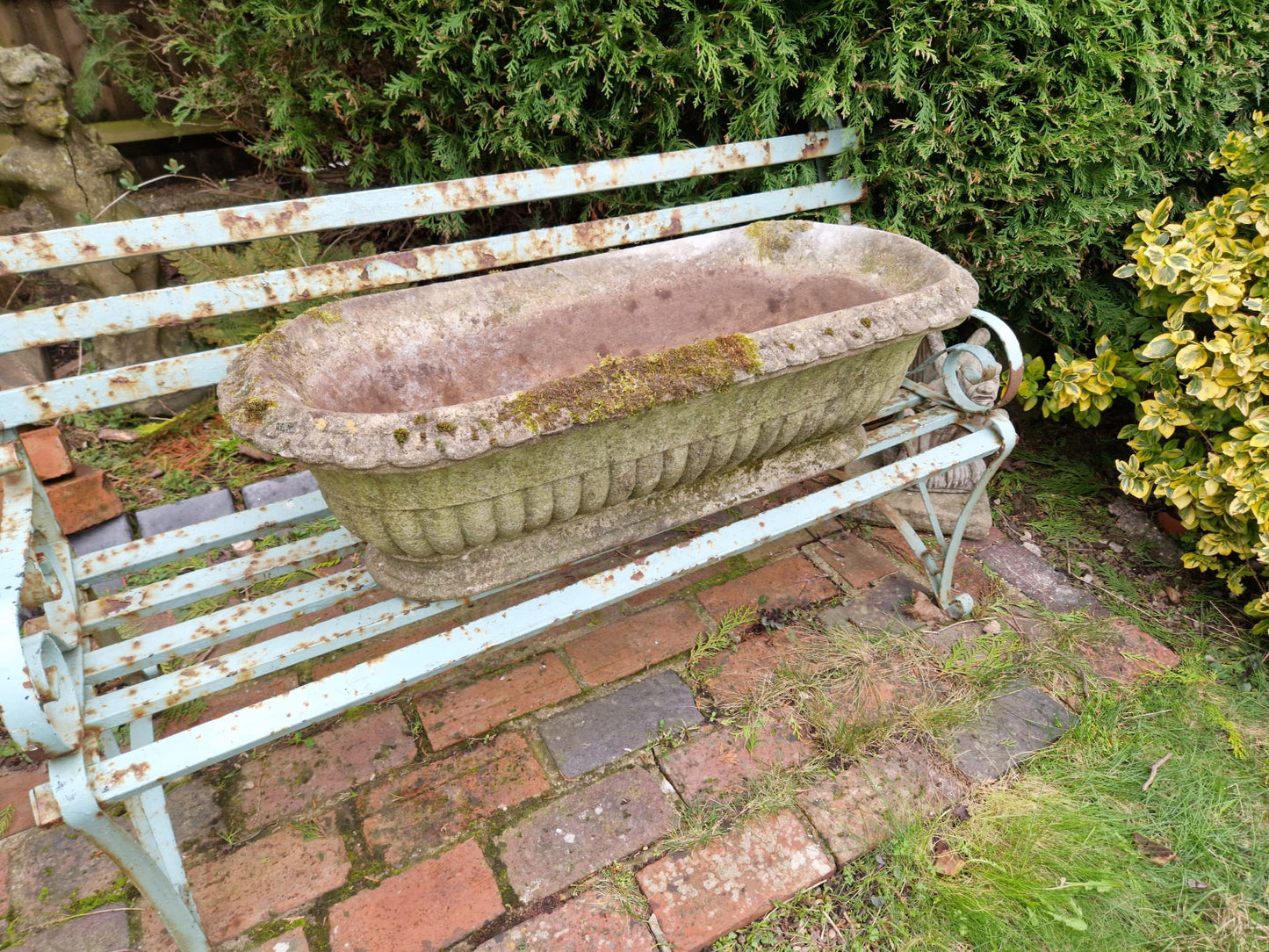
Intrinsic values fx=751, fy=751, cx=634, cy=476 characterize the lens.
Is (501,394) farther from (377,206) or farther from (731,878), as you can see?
(731,878)

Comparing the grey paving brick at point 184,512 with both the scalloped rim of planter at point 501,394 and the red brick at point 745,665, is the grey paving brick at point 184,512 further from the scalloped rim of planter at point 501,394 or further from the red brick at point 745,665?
the red brick at point 745,665

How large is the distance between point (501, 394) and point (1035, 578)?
2.03 metres

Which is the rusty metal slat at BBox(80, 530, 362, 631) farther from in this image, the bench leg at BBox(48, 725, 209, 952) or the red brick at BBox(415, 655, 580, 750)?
the red brick at BBox(415, 655, 580, 750)

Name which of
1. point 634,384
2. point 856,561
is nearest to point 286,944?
point 634,384

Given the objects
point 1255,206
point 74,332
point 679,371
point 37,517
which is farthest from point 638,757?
point 1255,206

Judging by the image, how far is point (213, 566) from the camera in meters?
1.83

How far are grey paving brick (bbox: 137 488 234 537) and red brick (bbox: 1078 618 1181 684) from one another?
2.85 metres

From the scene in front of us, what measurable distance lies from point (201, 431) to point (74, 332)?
145 centimetres

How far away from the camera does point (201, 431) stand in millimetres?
3004

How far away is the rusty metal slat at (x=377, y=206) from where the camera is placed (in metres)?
1.61

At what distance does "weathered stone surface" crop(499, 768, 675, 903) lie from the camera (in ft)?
5.62

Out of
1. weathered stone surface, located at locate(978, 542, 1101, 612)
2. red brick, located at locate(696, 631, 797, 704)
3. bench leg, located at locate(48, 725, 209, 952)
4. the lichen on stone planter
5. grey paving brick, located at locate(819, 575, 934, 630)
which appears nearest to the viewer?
bench leg, located at locate(48, 725, 209, 952)

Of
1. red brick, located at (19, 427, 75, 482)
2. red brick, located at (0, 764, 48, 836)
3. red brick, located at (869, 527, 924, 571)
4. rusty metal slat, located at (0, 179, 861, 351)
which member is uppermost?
rusty metal slat, located at (0, 179, 861, 351)

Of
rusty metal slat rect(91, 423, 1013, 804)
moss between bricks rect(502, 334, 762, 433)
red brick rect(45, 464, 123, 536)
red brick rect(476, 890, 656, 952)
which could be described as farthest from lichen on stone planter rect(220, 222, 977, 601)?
red brick rect(45, 464, 123, 536)
